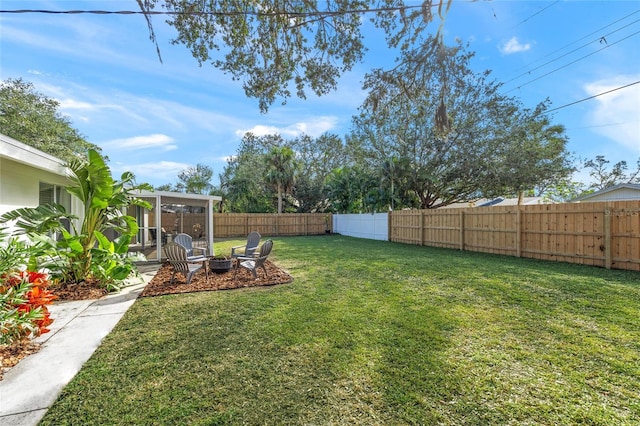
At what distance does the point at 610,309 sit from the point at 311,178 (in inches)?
937

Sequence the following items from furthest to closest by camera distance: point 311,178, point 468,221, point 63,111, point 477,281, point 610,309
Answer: point 311,178 → point 63,111 → point 468,221 → point 477,281 → point 610,309

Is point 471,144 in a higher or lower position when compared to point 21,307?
higher

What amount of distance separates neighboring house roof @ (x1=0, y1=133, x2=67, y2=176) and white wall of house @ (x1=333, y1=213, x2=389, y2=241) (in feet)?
45.1

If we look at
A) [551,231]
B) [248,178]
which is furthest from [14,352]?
[248,178]

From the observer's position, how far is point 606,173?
1125 inches

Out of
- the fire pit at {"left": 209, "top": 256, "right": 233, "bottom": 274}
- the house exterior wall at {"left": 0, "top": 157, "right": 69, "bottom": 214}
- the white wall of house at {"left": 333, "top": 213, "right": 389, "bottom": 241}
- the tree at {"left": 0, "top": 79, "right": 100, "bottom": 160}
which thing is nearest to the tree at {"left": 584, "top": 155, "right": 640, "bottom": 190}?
the white wall of house at {"left": 333, "top": 213, "right": 389, "bottom": 241}

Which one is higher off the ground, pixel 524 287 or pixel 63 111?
pixel 63 111

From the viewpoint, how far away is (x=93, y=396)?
2348mm

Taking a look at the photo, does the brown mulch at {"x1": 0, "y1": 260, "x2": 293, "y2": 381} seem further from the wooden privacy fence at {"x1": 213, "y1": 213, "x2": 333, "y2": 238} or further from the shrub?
the wooden privacy fence at {"x1": 213, "y1": 213, "x2": 333, "y2": 238}

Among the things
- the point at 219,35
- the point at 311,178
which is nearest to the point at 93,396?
the point at 219,35

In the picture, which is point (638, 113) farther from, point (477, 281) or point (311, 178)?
point (311, 178)

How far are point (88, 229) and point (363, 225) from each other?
48.3 ft

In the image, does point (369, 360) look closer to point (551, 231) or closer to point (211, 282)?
point (211, 282)

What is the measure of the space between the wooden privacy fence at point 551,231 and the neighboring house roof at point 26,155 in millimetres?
11846
